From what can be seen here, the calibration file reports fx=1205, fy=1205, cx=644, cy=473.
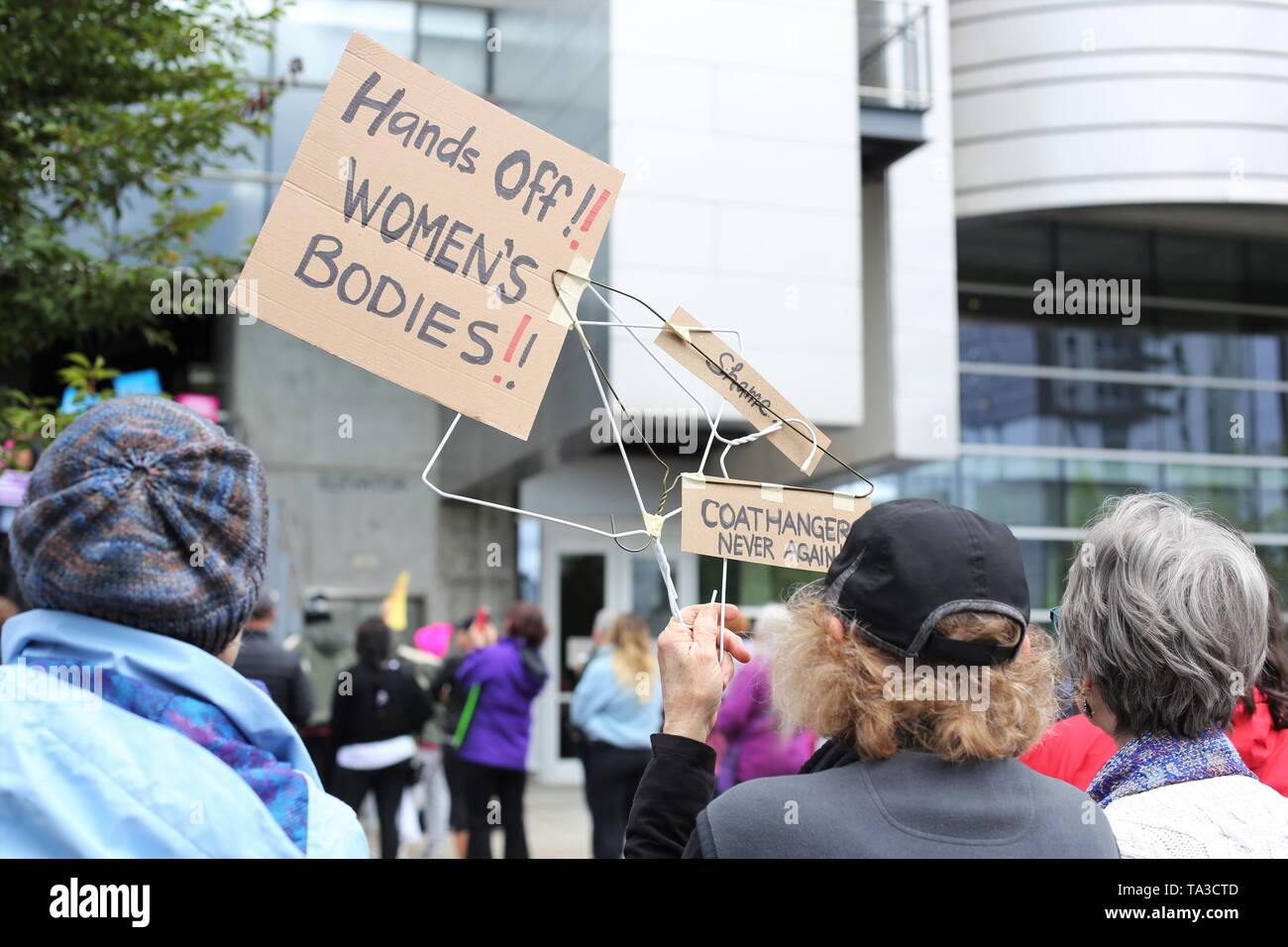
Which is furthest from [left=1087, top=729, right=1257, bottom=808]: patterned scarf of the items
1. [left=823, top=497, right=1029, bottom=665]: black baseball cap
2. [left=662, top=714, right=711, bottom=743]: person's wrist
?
[left=662, top=714, right=711, bottom=743]: person's wrist

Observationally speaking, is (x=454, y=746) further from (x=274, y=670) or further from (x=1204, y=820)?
(x=1204, y=820)

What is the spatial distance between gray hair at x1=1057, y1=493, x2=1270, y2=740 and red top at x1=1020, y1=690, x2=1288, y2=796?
0.32 m

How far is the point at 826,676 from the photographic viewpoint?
5.21ft

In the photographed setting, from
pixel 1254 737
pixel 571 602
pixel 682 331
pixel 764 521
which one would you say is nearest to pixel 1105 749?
pixel 1254 737

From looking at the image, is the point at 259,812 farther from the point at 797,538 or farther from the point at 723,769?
the point at 723,769

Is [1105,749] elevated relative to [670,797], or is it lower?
lower

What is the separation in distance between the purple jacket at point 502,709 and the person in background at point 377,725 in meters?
0.35

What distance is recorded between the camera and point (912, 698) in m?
1.53

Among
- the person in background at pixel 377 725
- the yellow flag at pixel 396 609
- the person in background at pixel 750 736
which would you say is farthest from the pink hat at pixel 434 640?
the person in background at pixel 750 736

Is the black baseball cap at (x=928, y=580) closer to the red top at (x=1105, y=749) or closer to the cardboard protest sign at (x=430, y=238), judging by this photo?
the cardboard protest sign at (x=430, y=238)

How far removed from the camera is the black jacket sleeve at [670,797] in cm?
167

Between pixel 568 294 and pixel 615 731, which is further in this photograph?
pixel 615 731

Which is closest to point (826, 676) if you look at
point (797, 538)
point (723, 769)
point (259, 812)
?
point (797, 538)

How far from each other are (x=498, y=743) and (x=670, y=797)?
5.15 metres
